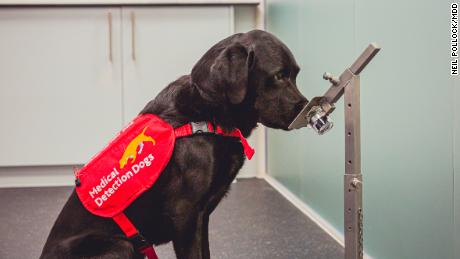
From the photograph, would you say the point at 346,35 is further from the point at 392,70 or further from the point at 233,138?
the point at 233,138

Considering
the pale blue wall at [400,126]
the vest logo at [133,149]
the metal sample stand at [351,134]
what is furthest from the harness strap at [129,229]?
the pale blue wall at [400,126]

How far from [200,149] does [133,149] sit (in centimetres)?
16

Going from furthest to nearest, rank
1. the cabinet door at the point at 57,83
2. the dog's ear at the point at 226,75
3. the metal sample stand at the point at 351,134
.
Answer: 1. the cabinet door at the point at 57,83
2. the dog's ear at the point at 226,75
3. the metal sample stand at the point at 351,134

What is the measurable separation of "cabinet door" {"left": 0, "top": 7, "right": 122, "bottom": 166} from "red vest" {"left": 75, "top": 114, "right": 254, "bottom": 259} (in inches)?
80.2

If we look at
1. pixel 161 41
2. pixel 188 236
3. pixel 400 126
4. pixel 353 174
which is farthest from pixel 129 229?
pixel 161 41

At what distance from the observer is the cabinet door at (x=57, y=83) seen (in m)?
3.14

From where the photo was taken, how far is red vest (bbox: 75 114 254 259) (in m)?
1.17

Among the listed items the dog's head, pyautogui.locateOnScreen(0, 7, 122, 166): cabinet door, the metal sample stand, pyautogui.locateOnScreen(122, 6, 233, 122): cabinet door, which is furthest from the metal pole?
pyautogui.locateOnScreen(0, 7, 122, 166): cabinet door

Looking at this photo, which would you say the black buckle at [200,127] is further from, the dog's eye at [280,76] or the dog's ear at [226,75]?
the dog's eye at [280,76]

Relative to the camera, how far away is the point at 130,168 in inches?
46.5

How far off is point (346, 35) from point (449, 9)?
2.28 ft

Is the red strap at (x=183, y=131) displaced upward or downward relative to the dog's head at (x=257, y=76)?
downward

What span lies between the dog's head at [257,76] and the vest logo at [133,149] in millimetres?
172

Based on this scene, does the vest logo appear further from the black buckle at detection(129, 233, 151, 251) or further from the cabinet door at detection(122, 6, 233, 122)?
the cabinet door at detection(122, 6, 233, 122)
